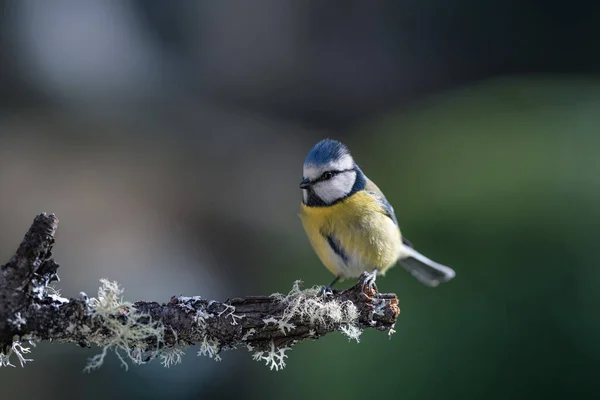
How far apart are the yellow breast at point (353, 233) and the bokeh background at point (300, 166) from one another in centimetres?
64

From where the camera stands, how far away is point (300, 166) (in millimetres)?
3748

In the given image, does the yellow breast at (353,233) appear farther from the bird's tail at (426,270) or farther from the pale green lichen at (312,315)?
the pale green lichen at (312,315)

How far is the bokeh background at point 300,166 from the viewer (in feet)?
7.11

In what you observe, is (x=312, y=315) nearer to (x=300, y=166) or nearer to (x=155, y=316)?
(x=155, y=316)

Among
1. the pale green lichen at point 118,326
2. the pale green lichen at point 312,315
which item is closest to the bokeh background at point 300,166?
the pale green lichen at point 312,315

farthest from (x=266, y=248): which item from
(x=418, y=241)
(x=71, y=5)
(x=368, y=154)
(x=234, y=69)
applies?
(x=71, y=5)

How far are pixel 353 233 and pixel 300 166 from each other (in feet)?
7.15

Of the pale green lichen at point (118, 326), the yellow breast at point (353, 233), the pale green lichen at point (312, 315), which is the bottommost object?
the pale green lichen at point (118, 326)

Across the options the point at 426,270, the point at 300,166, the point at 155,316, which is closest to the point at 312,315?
the point at 155,316

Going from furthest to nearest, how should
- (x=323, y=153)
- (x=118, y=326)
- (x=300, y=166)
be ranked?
1. (x=300, y=166)
2. (x=323, y=153)
3. (x=118, y=326)

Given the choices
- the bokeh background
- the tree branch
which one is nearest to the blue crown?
the tree branch

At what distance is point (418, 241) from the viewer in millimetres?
2436

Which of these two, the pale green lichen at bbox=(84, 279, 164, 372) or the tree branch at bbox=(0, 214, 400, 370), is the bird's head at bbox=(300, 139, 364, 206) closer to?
the tree branch at bbox=(0, 214, 400, 370)

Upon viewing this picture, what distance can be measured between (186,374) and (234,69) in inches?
90.6
